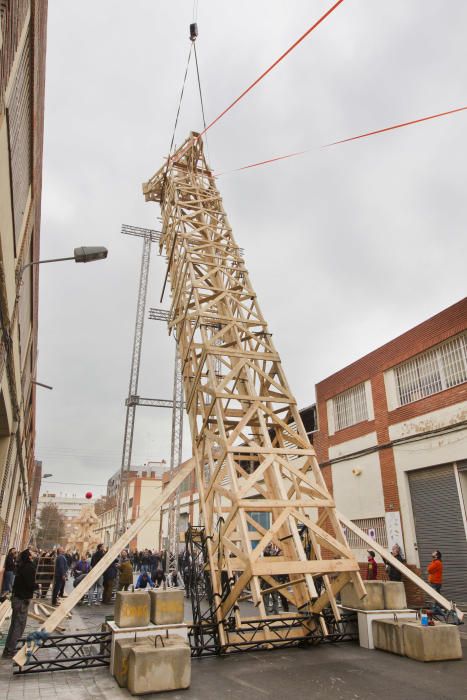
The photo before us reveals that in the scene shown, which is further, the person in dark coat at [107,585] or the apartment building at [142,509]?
the apartment building at [142,509]

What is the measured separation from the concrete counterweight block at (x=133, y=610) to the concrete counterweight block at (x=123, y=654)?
0.31 metres

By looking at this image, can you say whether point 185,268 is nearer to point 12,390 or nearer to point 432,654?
point 12,390

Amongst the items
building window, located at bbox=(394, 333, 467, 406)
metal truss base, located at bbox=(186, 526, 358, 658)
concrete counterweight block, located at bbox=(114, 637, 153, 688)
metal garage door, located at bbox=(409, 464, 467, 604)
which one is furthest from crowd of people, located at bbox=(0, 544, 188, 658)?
building window, located at bbox=(394, 333, 467, 406)

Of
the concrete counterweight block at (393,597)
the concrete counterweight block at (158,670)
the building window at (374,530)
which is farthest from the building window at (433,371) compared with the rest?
the concrete counterweight block at (158,670)

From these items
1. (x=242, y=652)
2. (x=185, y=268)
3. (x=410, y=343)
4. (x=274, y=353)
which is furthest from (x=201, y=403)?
(x=410, y=343)

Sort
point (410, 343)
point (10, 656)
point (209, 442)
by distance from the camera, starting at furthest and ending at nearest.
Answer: point (410, 343) → point (209, 442) → point (10, 656)

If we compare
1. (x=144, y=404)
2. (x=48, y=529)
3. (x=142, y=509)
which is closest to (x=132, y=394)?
(x=144, y=404)

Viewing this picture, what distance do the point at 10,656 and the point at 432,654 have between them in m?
6.75

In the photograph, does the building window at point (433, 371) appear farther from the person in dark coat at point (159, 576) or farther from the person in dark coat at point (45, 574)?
the person in dark coat at point (45, 574)

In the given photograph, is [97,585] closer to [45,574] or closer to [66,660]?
[45,574]

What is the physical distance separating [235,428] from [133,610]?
3.69 meters

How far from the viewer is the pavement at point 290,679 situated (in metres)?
5.87

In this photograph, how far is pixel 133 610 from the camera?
7.48m

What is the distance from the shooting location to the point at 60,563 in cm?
1612
